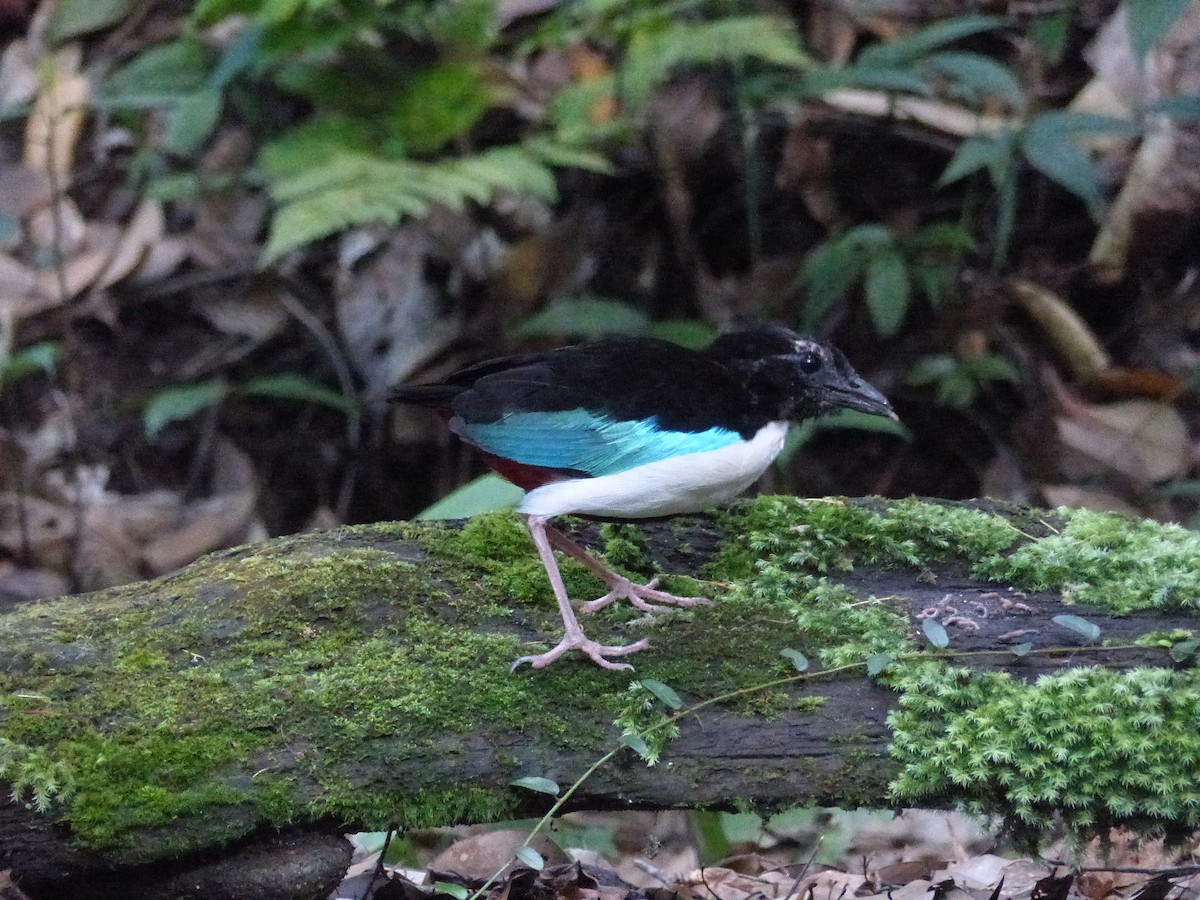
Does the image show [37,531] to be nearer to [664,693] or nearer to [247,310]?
[247,310]

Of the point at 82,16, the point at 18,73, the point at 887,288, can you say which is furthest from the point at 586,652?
the point at 18,73

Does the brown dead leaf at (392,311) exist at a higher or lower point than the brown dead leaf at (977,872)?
Result: higher

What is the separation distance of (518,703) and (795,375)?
1.11 m

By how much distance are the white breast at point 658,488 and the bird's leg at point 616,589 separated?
26 centimetres

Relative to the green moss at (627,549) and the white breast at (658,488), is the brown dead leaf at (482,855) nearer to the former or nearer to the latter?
the green moss at (627,549)

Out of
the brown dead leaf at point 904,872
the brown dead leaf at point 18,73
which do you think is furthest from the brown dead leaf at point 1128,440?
the brown dead leaf at point 18,73

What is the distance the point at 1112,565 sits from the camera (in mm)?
3338

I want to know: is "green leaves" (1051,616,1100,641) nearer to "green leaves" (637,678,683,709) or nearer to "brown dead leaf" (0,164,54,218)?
"green leaves" (637,678,683,709)

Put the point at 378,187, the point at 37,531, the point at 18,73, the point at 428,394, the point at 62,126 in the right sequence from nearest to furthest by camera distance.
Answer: the point at 428,394, the point at 378,187, the point at 37,531, the point at 62,126, the point at 18,73

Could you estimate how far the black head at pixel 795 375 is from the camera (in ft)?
10.8

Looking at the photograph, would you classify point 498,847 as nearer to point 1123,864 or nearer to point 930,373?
point 1123,864

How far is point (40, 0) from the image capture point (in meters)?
8.15

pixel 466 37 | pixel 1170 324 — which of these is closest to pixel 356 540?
pixel 466 37

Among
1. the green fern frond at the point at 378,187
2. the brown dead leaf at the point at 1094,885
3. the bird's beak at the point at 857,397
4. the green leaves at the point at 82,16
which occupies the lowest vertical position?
the brown dead leaf at the point at 1094,885
